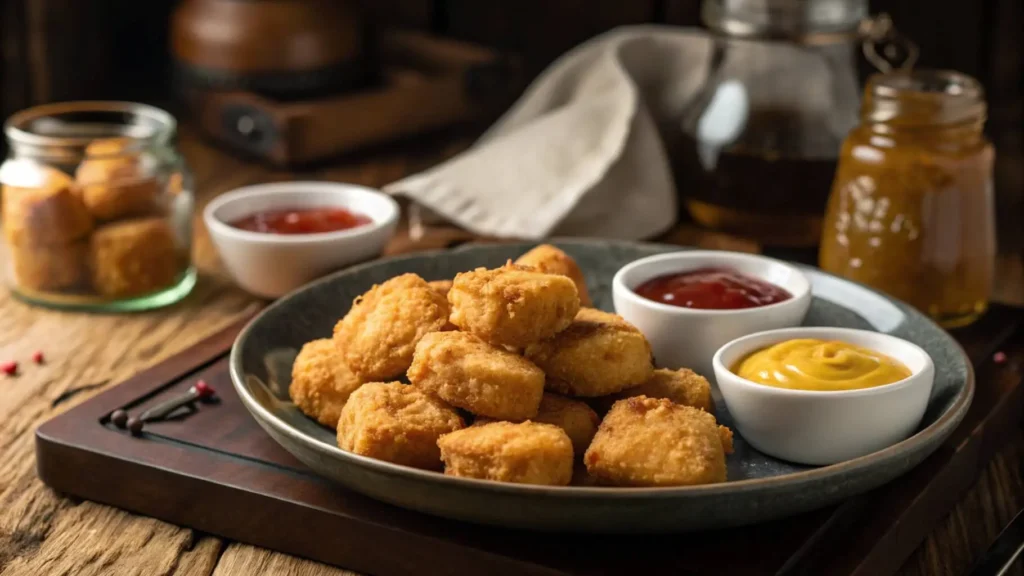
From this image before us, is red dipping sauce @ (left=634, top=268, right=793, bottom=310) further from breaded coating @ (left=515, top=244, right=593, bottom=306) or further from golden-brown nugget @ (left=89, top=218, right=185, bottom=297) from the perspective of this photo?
golden-brown nugget @ (left=89, top=218, right=185, bottom=297)

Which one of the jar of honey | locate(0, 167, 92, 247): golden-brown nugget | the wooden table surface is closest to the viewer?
the wooden table surface

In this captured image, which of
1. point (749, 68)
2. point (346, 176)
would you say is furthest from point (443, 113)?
point (749, 68)

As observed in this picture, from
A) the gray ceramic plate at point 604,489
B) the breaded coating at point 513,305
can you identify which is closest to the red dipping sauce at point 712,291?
the gray ceramic plate at point 604,489

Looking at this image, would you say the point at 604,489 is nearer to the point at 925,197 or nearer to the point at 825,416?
the point at 825,416

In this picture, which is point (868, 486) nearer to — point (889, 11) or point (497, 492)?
point (497, 492)

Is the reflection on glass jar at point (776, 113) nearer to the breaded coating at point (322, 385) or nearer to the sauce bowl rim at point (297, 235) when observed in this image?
the sauce bowl rim at point (297, 235)

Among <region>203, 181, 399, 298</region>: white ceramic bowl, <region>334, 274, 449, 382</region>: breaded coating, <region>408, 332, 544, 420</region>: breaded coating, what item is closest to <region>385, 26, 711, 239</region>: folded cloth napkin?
<region>203, 181, 399, 298</region>: white ceramic bowl
